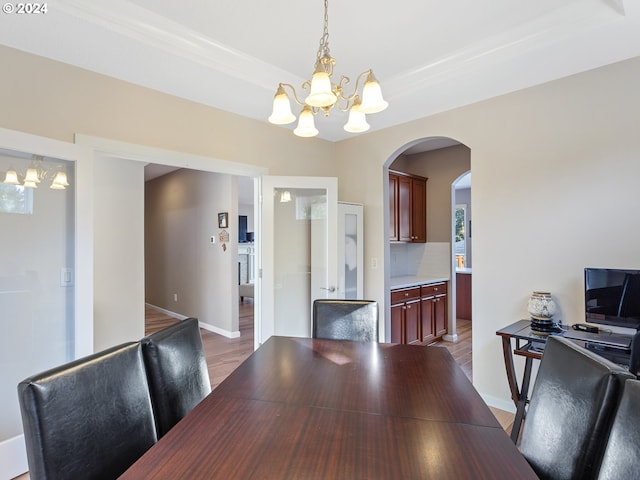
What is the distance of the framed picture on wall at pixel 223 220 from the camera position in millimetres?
4828

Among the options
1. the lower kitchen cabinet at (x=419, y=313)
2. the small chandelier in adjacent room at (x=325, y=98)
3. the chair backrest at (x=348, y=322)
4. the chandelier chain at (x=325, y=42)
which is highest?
the chandelier chain at (x=325, y=42)

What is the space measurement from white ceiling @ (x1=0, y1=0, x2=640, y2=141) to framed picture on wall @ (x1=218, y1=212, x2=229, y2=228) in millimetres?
2313

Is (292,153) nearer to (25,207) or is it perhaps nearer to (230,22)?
(230,22)

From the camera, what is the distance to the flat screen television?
197 cm

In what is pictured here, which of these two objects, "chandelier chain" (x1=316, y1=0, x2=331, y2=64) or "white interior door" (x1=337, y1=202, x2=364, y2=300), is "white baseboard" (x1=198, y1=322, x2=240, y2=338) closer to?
"white interior door" (x1=337, y1=202, x2=364, y2=300)

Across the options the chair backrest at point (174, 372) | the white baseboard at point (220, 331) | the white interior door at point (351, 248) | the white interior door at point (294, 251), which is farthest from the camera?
the white baseboard at point (220, 331)

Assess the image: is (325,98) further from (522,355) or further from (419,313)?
(419,313)

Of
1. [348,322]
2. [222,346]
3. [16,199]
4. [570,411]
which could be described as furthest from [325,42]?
[222,346]

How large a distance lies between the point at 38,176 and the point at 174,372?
1701 mm

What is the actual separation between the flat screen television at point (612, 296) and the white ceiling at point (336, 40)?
141 cm

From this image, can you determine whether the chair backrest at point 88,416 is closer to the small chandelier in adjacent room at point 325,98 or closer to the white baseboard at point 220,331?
the small chandelier in adjacent room at point 325,98

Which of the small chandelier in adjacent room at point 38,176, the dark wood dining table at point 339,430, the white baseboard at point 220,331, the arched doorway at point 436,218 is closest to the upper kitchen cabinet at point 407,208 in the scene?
the arched doorway at point 436,218

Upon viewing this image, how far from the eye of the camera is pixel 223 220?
16.0 feet

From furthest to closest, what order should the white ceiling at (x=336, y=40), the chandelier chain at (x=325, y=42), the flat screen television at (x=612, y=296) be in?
the flat screen television at (x=612, y=296), the white ceiling at (x=336, y=40), the chandelier chain at (x=325, y=42)
